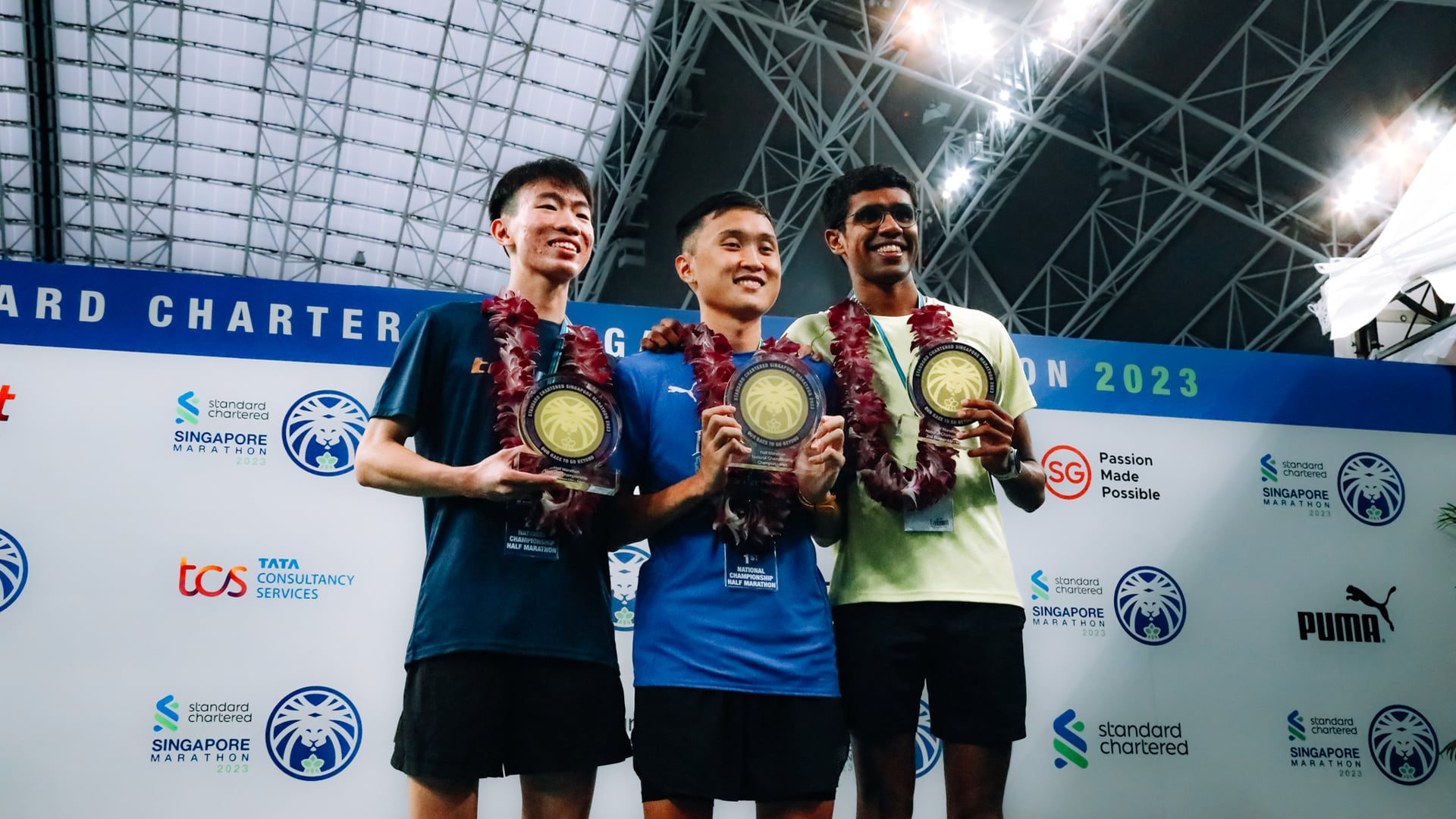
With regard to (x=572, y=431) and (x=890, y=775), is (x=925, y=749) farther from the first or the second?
(x=572, y=431)

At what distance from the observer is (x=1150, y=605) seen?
212 inches

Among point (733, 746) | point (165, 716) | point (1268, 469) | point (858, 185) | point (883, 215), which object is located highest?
point (858, 185)

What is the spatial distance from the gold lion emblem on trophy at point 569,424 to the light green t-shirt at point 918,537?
2.73ft

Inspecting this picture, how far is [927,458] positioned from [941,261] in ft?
48.6

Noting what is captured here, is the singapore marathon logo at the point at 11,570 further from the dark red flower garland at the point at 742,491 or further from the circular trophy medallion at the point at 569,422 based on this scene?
the dark red flower garland at the point at 742,491

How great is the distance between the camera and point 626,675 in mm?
4773

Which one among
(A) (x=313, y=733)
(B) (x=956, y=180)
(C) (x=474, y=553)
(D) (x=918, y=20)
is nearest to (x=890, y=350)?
(C) (x=474, y=553)

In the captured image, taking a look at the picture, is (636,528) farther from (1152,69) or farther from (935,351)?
(1152,69)

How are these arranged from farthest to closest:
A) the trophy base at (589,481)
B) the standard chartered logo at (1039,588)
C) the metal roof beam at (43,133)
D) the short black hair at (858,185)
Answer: the metal roof beam at (43,133), the standard chartered logo at (1039,588), the short black hair at (858,185), the trophy base at (589,481)

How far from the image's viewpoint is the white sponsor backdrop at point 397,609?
4516 mm

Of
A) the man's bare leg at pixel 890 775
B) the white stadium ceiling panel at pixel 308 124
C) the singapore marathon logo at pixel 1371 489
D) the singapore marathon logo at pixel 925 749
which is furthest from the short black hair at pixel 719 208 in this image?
the white stadium ceiling panel at pixel 308 124

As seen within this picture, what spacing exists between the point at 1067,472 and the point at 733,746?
128 inches

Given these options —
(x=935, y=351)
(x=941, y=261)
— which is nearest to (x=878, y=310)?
(x=935, y=351)

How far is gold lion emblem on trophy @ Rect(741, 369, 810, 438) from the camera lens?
9.36ft
